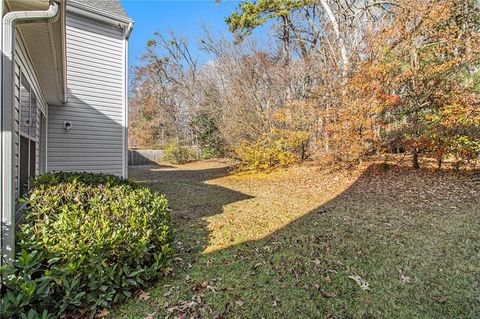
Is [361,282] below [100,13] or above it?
below

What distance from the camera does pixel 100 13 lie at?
7109mm

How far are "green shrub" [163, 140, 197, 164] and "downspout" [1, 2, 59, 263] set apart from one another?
17.7 meters

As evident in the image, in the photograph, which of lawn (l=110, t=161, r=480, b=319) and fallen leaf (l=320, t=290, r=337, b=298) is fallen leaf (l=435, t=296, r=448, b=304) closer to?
lawn (l=110, t=161, r=480, b=319)

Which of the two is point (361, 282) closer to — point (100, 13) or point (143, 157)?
point (100, 13)

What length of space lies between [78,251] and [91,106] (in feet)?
18.8

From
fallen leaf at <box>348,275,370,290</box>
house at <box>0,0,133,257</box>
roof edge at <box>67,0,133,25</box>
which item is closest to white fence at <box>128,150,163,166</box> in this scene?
house at <box>0,0,133,257</box>

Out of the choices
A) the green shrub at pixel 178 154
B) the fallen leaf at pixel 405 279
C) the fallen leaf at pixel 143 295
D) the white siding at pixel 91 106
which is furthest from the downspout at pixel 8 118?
the green shrub at pixel 178 154

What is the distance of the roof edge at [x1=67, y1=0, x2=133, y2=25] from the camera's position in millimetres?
6676

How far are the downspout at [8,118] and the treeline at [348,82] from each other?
333 inches

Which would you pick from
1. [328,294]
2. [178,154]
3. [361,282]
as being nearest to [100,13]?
[328,294]

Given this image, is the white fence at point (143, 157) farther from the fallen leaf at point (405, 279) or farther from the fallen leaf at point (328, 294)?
the fallen leaf at point (405, 279)

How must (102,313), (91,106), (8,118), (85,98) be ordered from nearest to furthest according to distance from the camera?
(8,118) < (102,313) < (85,98) < (91,106)

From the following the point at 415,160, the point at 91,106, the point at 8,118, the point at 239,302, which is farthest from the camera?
the point at 415,160

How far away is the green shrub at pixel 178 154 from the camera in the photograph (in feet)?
65.5
